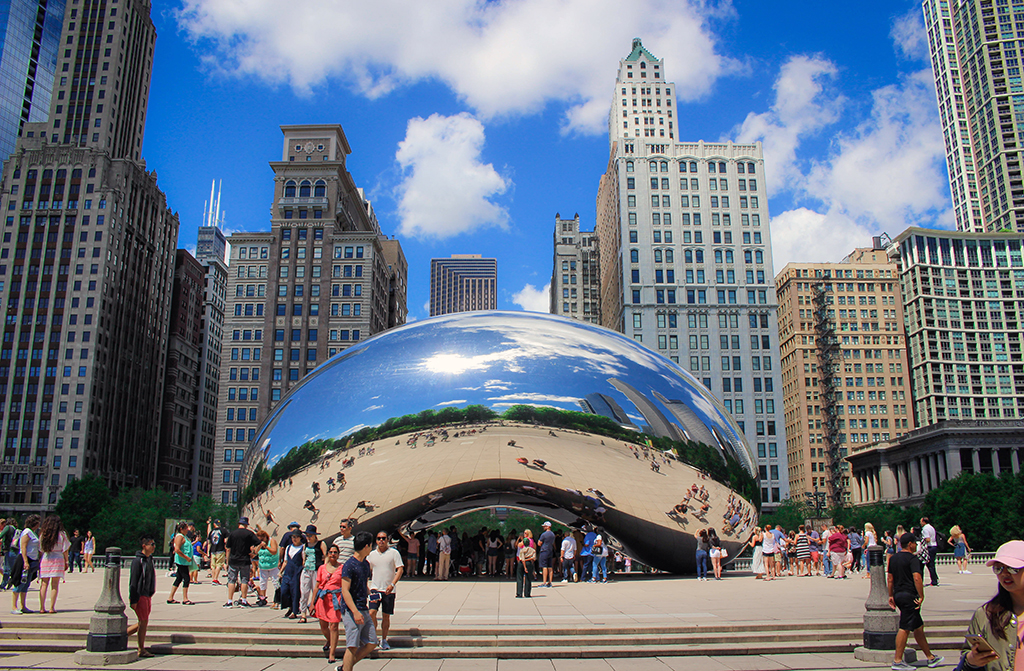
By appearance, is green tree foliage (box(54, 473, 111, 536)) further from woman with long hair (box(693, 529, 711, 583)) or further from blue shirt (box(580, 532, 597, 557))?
woman with long hair (box(693, 529, 711, 583))

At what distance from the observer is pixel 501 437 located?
1425cm

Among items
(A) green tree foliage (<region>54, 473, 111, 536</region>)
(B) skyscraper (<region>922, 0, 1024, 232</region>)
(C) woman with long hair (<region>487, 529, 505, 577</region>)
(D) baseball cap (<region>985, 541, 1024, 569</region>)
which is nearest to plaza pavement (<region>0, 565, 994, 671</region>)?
(C) woman with long hair (<region>487, 529, 505, 577</region>)

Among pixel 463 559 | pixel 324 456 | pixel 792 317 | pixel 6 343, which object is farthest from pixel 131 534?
pixel 792 317

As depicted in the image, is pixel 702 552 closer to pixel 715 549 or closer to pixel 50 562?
pixel 715 549

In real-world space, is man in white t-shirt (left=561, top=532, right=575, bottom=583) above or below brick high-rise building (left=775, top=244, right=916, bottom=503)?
below

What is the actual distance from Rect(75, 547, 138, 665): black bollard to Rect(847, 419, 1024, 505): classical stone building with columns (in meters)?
96.3

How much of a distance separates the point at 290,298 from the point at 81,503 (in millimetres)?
33179

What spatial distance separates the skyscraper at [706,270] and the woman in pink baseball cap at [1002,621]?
86.5 metres

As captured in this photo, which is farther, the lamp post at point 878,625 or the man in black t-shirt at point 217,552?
the man in black t-shirt at point 217,552

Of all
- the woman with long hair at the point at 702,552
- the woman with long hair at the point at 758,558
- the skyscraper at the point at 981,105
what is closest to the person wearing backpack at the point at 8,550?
the woman with long hair at the point at 702,552

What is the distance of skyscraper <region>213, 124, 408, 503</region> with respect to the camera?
92.4 m

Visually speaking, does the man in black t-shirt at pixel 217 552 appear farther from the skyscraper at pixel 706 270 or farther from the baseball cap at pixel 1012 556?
the skyscraper at pixel 706 270

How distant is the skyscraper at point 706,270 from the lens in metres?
90.3

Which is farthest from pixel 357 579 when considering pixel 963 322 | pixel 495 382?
pixel 963 322
